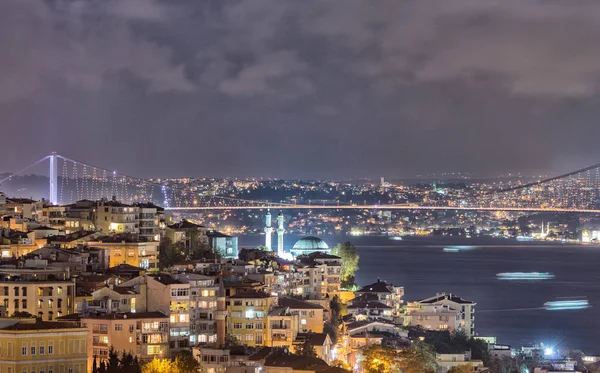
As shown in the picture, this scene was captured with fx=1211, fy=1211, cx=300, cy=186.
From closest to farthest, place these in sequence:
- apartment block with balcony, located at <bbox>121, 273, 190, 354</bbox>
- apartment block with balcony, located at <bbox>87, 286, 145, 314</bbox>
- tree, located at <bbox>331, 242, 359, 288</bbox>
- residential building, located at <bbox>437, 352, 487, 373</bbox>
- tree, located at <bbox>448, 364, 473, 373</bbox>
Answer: apartment block with balcony, located at <bbox>87, 286, 145, 314</bbox>
apartment block with balcony, located at <bbox>121, 273, 190, 354</bbox>
tree, located at <bbox>448, 364, 473, 373</bbox>
residential building, located at <bbox>437, 352, 487, 373</bbox>
tree, located at <bbox>331, 242, 359, 288</bbox>

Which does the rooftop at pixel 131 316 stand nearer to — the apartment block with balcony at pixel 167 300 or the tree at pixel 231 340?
the apartment block with balcony at pixel 167 300

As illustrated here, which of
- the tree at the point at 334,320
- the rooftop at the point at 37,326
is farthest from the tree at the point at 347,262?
the rooftop at the point at 37,326

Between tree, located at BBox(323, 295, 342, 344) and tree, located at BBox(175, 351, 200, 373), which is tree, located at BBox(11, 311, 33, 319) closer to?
tree, located at BBox(175, 351, 200, 373)

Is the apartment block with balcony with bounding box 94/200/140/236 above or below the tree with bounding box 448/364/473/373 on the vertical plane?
above

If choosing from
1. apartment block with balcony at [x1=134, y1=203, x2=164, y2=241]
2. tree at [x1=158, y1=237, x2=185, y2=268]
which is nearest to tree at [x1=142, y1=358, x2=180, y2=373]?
tree at [x1=158, y1=237, x2=185, y2=268]

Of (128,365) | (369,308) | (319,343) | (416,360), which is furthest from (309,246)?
(128,365)

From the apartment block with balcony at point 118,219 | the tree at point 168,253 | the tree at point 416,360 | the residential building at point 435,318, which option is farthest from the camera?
the apartment block with balcony at point 118,219
